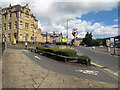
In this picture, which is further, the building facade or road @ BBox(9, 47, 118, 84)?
the building facade

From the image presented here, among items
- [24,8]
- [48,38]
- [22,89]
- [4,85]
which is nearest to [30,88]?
[22,89]

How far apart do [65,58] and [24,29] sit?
28132 mm

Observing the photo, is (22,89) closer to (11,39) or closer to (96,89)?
(96,89)

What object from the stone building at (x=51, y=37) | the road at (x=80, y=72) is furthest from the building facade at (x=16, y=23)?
the stone building at (x=51, y=37)

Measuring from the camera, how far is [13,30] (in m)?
30.7

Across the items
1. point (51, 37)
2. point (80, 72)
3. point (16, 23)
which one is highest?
point (16, 23)

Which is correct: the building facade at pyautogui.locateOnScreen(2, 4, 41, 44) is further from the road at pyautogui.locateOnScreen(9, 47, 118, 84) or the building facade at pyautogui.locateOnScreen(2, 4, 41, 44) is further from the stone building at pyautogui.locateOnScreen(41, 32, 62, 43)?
the stone building at pyautogui.locateOnScreen(41, 32, 62, 43)

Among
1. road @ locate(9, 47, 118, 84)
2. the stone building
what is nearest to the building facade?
road @ locate(9, 47, 118, 84)

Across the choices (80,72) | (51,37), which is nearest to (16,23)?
(80,72)

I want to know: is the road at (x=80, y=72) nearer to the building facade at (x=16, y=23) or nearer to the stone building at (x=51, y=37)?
the building facade at (x=16, y=23)

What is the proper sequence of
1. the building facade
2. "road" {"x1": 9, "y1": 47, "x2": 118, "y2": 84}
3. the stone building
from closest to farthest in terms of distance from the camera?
"road" {"x1": 9, "y1": 47, "x2": 118, "y2": 84} → the building facade → the stone building

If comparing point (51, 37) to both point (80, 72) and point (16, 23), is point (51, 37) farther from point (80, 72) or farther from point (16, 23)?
point (80, 72)

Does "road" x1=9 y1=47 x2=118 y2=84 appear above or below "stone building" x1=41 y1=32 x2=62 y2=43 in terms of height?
below

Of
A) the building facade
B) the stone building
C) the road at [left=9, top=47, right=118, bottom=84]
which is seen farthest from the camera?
the stone building
